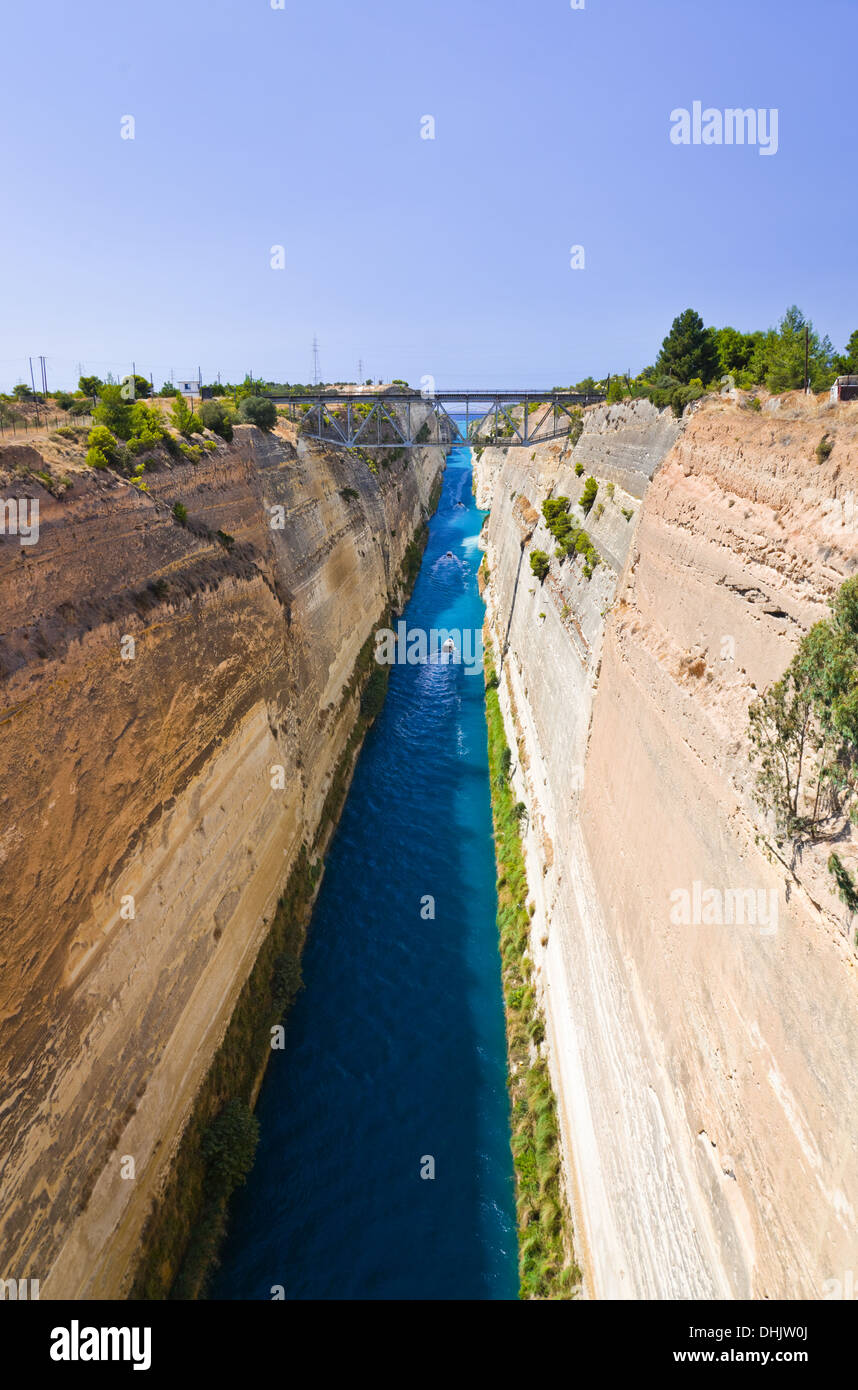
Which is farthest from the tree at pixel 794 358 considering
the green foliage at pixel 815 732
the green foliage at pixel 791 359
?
the green foliage at pixel 815 732

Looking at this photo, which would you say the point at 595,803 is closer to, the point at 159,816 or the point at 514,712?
the point at 159,816

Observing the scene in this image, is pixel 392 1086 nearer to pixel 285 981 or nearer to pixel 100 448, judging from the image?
pixel 285 981

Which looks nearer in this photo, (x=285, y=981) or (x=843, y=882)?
(x=843, y=882)

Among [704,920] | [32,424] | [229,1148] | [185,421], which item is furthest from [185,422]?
[704,920]

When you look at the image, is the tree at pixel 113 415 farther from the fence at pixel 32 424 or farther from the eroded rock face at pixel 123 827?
the eroded rock face at pixel 123 827

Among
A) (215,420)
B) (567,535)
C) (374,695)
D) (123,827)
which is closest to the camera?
(123,827)

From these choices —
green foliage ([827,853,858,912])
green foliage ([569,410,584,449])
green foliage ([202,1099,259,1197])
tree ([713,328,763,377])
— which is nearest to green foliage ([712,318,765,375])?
tree ([713,328,763,377])

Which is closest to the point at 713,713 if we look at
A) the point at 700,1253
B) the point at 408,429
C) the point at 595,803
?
the point at 595,803
